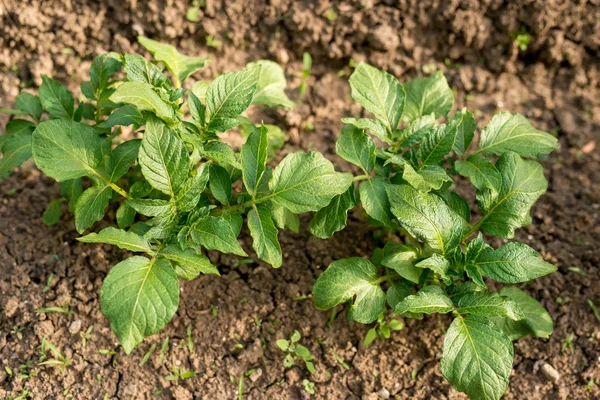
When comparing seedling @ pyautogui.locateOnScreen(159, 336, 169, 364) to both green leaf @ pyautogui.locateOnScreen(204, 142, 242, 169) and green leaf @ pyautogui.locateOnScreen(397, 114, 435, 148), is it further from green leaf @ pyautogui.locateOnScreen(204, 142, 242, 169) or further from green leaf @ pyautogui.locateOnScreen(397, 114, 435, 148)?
green leaf @ pyautogui.locateOnScreen(397, 114, 435, 148)

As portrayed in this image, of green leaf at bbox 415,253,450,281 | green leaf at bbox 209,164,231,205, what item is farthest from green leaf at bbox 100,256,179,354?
green leaf at bbox 415,253,450,281

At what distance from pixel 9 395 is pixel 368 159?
5.67ft

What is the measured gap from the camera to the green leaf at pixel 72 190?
2596 millimetres

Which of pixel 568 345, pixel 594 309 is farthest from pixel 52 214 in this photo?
pixel 594 309

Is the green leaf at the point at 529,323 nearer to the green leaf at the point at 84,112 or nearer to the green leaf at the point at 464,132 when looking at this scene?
the green leaf at the point at 464,132

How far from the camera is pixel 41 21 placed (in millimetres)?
3309

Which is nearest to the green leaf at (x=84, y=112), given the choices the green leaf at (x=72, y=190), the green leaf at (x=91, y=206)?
the green leaf at (x=72, y=190)

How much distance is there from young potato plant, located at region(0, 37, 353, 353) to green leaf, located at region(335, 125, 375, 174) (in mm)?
151

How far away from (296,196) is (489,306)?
0.84 metres

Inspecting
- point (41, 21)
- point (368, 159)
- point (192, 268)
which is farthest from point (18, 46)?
point (368, 159)

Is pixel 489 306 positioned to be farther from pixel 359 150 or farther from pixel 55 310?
pixel 55 310

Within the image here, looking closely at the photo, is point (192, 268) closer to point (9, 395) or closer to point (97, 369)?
point (97, 369)

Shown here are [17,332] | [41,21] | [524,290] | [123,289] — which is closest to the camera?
[123,289]

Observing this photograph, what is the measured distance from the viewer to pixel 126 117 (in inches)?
90.4
